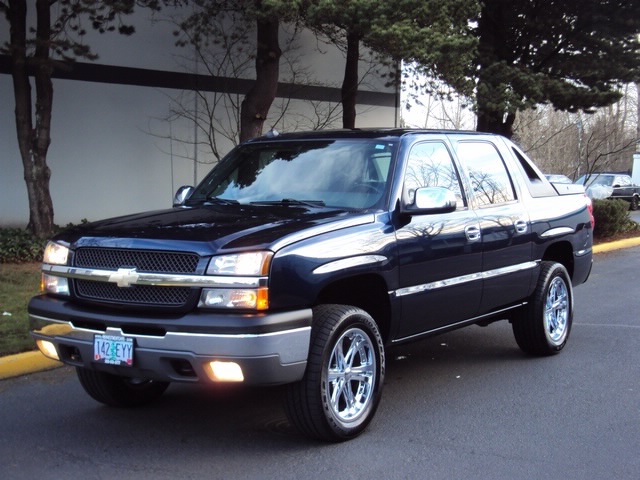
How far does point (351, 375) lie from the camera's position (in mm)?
4805

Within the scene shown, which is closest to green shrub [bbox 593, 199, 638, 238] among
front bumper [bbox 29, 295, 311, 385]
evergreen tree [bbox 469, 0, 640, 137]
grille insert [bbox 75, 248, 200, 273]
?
evergreen tree [bbox 469, 0, 640, 137]

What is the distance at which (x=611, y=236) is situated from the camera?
17.4m

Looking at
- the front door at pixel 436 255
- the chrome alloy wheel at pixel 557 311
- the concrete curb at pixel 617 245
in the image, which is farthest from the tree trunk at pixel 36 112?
→ the concrete curb at pixel 617 245

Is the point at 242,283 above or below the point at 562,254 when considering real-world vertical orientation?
above

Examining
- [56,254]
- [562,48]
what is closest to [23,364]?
[56,254]

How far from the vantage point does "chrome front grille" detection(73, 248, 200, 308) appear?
4.35 m

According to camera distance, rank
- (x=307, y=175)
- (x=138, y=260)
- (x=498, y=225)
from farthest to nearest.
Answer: (x=498, y=225)
(x=307, y=175)
(x=138, y=260)

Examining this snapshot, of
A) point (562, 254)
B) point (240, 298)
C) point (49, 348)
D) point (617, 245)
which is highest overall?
point (240, 298)

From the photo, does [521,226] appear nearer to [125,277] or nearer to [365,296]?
[365,296]

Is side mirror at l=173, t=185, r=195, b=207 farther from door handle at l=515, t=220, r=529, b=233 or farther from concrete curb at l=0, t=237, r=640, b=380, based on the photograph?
door handle at l=515, t=220, r=529, b=233

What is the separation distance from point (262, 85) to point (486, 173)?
8.66m

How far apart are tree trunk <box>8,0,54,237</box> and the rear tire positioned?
752 cm

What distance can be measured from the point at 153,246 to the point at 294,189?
4.65 ft

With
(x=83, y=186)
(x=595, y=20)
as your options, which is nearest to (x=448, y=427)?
(x=83, y=186)
